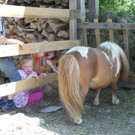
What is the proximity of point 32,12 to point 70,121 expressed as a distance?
6.15 ft

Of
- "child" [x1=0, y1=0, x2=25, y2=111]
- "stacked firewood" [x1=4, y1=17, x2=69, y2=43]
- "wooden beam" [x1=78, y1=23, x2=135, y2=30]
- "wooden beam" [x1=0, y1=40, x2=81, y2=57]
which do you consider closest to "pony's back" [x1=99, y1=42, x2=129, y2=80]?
"wooden beam" [x1=78, y1=23, x2=135, y2=30]

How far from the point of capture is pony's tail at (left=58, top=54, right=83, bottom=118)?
2.98 metres

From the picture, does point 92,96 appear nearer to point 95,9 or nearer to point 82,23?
point 82,23

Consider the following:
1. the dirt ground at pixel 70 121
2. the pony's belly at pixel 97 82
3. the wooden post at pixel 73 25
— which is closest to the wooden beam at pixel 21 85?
the dirt ground at pixel 70 121

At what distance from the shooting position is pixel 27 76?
364 centimetres

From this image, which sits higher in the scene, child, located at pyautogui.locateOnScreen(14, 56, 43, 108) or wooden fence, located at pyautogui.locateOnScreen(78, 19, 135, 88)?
wooden fence, located at pyautogui.locateOnScreen(78, 19, 135, 88)

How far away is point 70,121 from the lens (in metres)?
3.26

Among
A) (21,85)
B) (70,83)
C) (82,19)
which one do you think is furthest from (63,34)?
(70,83)

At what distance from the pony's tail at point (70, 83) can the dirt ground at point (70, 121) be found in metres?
0.30

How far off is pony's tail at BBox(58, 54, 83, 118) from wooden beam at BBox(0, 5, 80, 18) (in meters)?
1.02

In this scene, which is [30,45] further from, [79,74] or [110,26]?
[110,26]

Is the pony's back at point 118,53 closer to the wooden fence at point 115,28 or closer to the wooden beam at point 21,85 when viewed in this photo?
the wooden fence at point 115,28

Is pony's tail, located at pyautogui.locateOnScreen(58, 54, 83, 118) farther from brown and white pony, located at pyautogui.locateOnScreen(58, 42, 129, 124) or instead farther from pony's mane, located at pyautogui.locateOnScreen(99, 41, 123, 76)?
pony's mane, located at pyautogui.locateOnScreen(99, 41, 123, 76)

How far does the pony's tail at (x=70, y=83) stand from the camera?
117 inches
